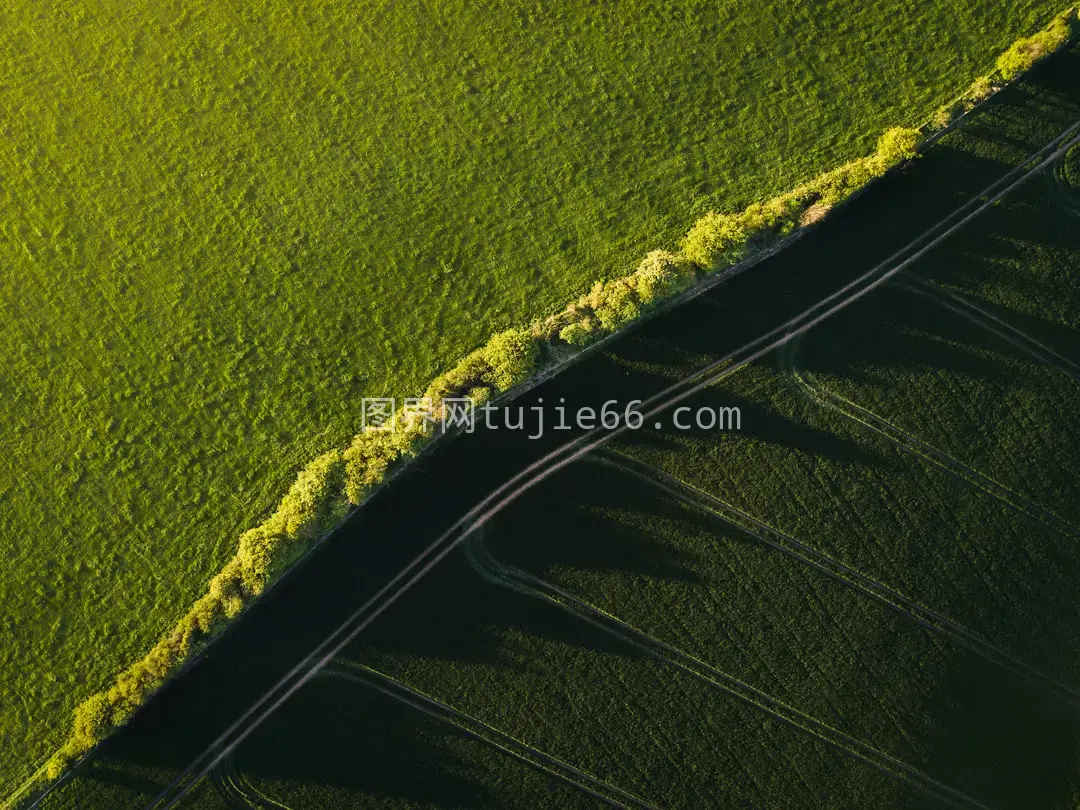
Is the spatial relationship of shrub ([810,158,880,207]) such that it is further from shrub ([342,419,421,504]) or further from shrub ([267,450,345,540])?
shrub ([267,450,345,540])

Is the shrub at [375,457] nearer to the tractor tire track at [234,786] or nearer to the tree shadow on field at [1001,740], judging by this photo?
the tractor tire track at [234,786]

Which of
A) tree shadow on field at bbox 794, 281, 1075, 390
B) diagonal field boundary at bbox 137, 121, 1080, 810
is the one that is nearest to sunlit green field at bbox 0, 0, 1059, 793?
diagonal field boundary at bbox 137, 121, 1080, 810

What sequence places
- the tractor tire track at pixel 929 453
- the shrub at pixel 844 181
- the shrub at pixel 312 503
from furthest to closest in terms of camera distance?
the tractor tire track at pixel 929 453
the shrub at pixel 844 181
the shrub at pixel 312 503

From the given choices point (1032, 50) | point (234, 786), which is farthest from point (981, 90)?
point (234, 786)

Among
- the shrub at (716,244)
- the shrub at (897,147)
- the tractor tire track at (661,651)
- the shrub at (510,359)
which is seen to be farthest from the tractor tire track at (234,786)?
the shrub at (897,147)

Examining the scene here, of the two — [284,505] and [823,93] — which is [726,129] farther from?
[284,505]

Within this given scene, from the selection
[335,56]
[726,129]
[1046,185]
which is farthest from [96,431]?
[1046,185]
